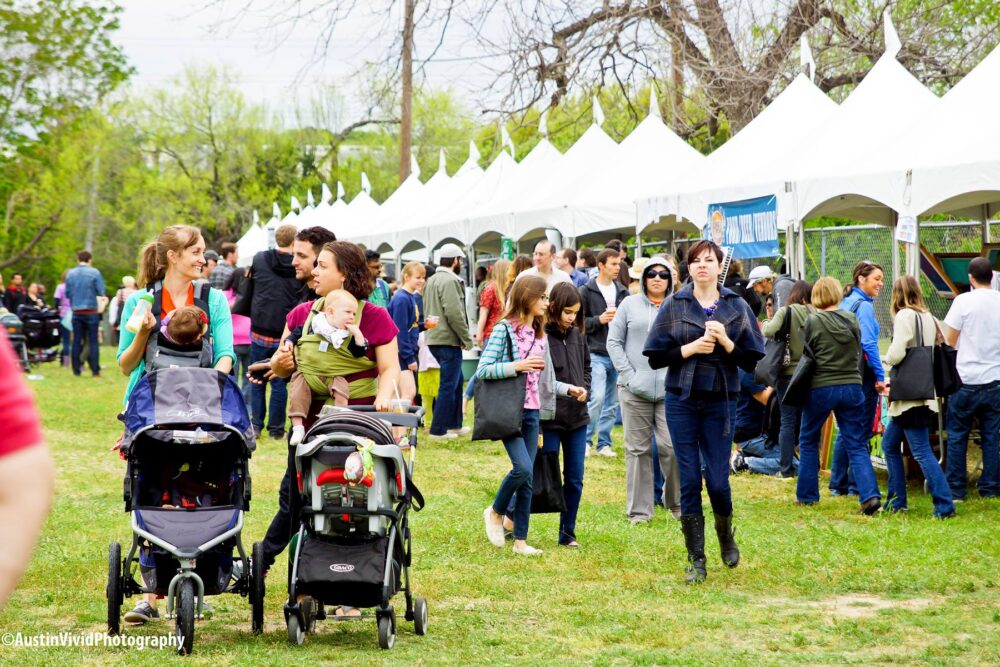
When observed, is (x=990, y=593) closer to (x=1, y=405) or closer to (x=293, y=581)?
(x=293, y=581)

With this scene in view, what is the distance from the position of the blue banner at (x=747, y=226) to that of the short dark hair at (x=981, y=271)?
2.98 metres

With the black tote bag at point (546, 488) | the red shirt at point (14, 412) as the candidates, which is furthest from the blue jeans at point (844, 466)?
the red shirt at point (14, 412)

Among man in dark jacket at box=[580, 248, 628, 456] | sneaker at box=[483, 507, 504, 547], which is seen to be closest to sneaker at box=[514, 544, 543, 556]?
sneaker at box=[483, 507, 504, 547]

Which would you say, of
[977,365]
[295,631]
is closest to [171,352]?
Result: [295,631]

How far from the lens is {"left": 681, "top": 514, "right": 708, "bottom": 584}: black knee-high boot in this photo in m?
7.23

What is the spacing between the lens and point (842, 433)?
400 inches

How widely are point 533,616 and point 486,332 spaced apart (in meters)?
6.73

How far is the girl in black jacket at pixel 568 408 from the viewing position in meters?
8.34

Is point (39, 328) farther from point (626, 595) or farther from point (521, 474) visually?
point (626, 595)

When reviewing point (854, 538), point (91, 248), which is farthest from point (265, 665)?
point (91, 248)

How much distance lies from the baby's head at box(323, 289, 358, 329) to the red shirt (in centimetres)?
433

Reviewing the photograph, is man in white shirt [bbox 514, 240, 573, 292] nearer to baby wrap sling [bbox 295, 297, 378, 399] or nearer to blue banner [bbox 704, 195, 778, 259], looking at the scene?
blue banner [bbox 704, 195, 778, 259]

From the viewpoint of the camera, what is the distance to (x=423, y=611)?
19.6 feet

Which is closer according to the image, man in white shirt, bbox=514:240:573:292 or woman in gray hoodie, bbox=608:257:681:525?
woman in gray hoodie, bbox=608:257:681:525
